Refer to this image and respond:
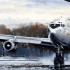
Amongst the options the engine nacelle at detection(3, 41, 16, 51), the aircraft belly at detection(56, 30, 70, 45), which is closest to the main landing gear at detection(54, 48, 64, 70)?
the aircraft belly at detection(56, 30, 70, 45)

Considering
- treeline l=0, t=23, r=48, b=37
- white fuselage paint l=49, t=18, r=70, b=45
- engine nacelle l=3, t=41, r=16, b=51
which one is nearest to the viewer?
white fuselage paint l=49, t=18, r=70, b=45

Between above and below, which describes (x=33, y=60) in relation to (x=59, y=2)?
below

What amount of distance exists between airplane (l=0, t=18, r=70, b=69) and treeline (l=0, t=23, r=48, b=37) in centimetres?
7

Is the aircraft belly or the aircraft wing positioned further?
the aircraft wing

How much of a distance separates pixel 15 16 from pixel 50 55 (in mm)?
884

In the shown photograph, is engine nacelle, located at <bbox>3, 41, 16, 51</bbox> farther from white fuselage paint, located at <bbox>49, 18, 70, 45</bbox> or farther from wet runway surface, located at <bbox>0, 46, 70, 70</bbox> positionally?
white fuselage paint, located at <bbox>49, 18, 70, 45</bbox>

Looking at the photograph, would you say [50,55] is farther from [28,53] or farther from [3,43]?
[3,43]

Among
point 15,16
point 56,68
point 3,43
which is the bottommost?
point 56,68

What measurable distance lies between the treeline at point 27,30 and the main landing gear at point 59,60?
1.23 feet

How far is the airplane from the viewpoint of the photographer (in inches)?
248

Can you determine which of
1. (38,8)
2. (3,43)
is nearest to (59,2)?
(38,8)

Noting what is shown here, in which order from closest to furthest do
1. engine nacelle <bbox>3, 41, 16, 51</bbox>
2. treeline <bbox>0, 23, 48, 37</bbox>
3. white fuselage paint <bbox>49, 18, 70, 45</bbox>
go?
white fuselage paint <bbox>49, 18, 70, 45</bbox>, treeline <bbox>0, 23, 48, 37</bbox>, engine nacelle <bbox>3, 41, 16, 51</bbox>

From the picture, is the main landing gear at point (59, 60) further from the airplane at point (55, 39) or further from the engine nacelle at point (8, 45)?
the engine nacelle at point (8, 45)

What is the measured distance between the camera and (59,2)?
21.3ft
